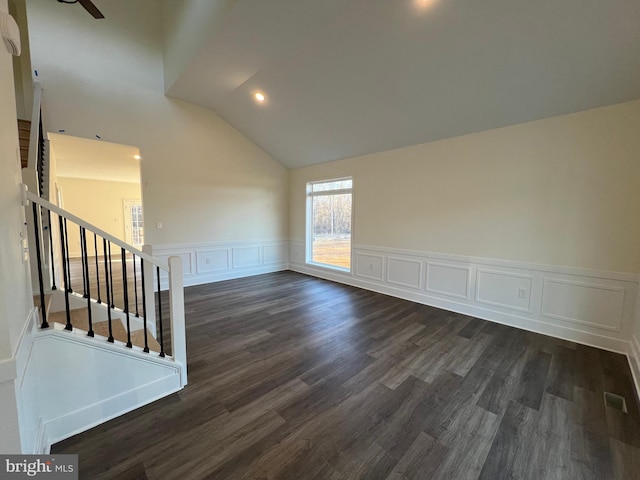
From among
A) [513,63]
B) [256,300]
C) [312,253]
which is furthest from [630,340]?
[312,253]

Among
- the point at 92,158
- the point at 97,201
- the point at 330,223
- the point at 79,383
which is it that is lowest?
the point at 79,383

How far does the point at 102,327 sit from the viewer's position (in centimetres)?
254

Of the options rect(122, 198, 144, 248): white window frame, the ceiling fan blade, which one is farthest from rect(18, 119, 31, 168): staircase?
rect(122, 198, 144, 248): white window frame

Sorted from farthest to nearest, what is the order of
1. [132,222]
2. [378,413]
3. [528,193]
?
1. [132,222]
2. [528,193]
3. [378,413]

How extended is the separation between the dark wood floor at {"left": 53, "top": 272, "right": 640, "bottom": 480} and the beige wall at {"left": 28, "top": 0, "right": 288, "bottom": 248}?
9.00 ft

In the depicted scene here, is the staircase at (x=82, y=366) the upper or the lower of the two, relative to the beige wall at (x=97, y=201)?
lower

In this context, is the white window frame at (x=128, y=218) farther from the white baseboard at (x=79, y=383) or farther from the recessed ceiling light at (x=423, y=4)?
the recessed ceiling light at (x=423, y=4)

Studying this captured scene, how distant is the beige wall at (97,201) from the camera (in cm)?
827

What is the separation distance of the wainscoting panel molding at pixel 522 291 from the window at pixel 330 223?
3.12 feet

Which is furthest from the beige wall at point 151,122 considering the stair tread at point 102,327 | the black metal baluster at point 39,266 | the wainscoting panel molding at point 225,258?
the black metal baluster at point 39,266

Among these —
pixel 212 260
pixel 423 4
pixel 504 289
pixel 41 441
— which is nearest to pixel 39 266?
pixel 41 441

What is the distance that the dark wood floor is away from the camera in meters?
1.48

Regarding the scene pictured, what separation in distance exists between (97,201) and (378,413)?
1074 centimetres

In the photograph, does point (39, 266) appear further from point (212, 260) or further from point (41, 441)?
point (212, 260)
